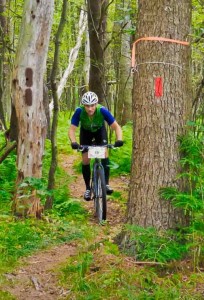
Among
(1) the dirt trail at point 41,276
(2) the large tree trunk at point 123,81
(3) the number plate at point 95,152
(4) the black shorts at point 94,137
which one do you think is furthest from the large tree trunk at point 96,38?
(1) the dirt trail at point 41,276

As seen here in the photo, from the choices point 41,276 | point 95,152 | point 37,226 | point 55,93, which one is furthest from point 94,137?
point 41,276

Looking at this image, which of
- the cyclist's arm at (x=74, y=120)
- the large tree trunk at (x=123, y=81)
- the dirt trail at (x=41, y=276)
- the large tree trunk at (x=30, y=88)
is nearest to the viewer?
the dirt trail at (x=41, y=276)

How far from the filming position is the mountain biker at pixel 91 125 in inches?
283

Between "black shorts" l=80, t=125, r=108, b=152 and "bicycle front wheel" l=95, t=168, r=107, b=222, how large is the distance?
0.59 meters

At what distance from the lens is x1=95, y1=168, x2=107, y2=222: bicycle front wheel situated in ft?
24.4

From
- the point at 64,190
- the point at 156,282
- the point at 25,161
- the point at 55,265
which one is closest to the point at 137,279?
the point at 156,282

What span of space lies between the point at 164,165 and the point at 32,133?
8.56 feet

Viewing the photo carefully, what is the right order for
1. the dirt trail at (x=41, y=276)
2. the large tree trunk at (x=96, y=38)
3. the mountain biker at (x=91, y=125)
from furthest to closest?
1. the large tree trunk at (x=96, y=38)
2. the mountain biker at (x=91, y=125)
3. the dirt trail at (x=41, y=276)

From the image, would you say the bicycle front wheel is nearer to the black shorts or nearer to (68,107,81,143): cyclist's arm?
the black shorts

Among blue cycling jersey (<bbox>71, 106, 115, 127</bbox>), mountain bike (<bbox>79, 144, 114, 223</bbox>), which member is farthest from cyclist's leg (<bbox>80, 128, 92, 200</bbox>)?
blue cycling jersey (<bbox>71, 106, 115, 127</bbox>)

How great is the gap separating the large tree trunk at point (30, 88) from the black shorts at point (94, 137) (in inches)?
43.1

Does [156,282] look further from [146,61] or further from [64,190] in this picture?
[64,190]

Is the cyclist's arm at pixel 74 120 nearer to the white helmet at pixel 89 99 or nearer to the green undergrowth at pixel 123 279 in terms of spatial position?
the white helmet at pixel 89 99

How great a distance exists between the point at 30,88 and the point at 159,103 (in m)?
2.57
